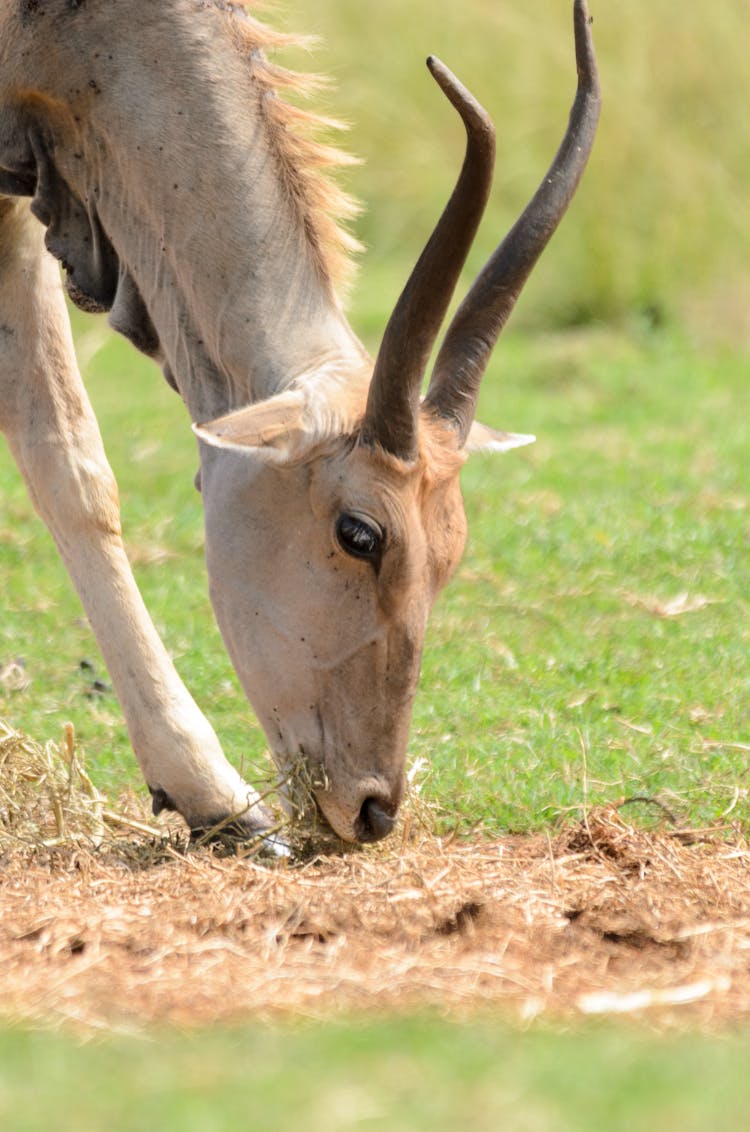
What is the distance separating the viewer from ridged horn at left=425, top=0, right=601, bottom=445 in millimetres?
4598

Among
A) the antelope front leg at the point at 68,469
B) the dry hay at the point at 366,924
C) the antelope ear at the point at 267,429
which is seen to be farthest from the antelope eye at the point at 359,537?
the antelope front leg at the point at 68,469

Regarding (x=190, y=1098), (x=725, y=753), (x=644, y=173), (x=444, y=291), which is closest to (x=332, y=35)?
(x=644, y=173)

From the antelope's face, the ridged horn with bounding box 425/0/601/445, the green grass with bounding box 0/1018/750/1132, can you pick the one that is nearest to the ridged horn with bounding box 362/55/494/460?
the antelope's face

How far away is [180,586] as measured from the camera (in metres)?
8.08

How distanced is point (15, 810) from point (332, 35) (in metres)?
12.5

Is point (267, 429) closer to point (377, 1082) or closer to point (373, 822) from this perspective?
point (373, 822)

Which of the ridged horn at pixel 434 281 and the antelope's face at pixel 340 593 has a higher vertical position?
the ridged horn at pixel 434 281

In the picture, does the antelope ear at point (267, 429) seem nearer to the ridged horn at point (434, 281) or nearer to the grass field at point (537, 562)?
the ridged horn at point (434, 281)

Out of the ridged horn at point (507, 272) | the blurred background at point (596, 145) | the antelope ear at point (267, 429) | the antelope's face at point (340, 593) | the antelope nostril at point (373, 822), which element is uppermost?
the ridged horn at point (507, 272)

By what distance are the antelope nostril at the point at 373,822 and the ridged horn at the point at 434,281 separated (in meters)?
0.94

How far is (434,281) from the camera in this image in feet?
14.1

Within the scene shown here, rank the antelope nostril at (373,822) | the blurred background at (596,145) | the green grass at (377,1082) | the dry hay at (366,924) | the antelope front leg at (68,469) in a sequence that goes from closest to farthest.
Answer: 1. the green grass at (377,1082)
2. the dry hay at (366,924)
3. the antelope nostril at (373,822)
4. the antelope front leg at (68,469)
5. the blurred background at (596,145)

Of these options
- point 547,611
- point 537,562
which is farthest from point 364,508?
point 537,562

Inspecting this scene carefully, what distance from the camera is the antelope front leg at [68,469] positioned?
551 centimetres
